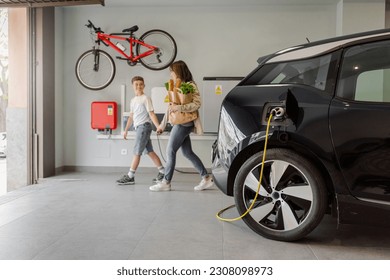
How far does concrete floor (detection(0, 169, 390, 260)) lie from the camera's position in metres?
2.28

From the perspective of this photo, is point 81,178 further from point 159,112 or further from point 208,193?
point 208,193

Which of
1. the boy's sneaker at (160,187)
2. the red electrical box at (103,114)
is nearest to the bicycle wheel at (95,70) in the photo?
the red electrical box at (103,114)

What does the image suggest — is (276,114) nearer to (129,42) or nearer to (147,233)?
(147,233)

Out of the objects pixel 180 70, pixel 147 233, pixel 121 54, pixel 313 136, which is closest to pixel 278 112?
pixel 313 136

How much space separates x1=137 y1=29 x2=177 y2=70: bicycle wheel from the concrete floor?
109 inches

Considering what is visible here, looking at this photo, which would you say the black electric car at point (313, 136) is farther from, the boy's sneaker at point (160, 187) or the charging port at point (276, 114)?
the boy's sneaker at point (160, 187)

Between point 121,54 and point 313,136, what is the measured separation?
454 centimetres

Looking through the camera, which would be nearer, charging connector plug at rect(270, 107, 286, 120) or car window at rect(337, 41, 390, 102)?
car window at rect(337, 41, 390, 102)

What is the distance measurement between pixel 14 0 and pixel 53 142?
2358 millimetres

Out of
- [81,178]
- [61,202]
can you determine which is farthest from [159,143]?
[61,202]

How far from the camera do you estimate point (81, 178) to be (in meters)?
5.36

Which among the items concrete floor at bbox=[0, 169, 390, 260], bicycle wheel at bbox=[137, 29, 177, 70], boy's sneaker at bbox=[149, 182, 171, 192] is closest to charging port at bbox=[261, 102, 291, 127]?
concrete floor at bbox=[0, 169, 390, 260]

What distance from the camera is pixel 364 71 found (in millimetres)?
2314

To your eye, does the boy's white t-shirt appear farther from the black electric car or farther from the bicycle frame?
the black electric car
